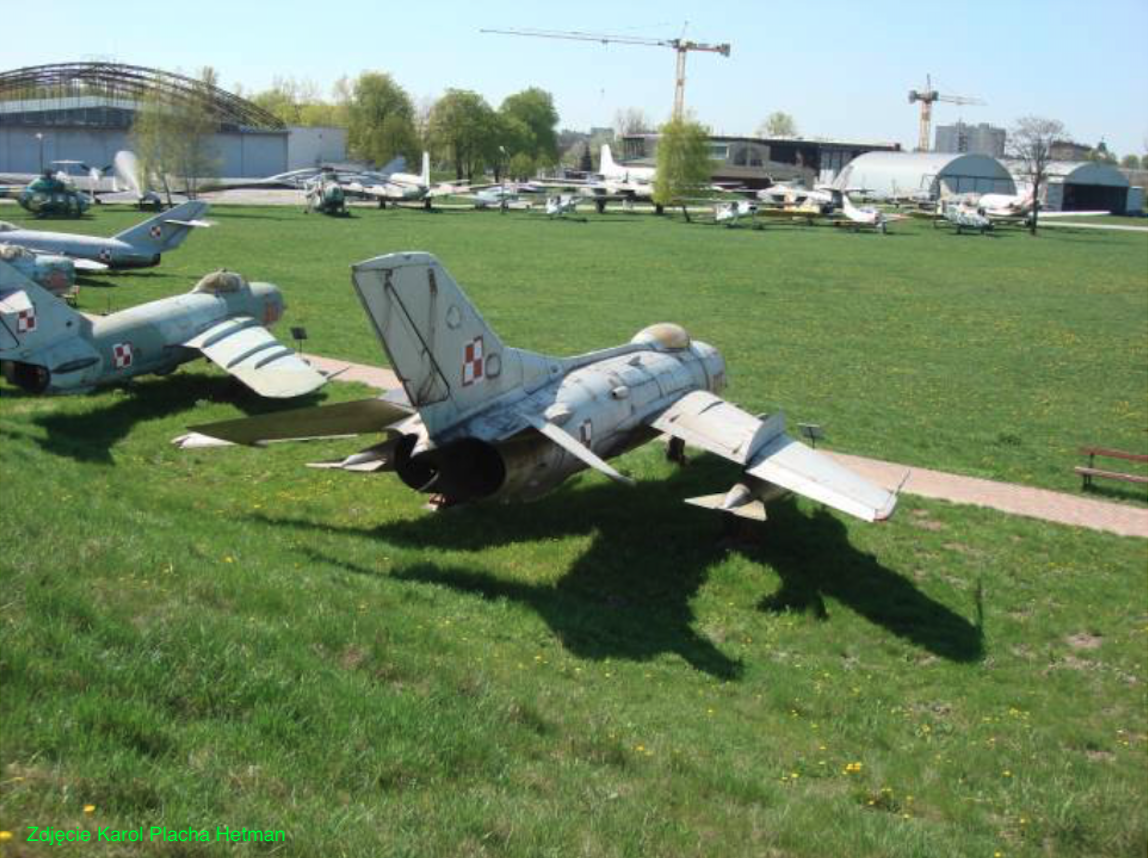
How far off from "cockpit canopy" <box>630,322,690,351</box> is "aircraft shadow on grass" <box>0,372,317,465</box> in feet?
28.1

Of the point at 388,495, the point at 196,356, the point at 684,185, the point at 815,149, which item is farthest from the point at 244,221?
the point at 815,149

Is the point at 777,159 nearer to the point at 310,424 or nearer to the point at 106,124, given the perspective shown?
the point at 106,124

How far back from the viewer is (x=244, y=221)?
251 feet

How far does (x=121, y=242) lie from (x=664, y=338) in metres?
30.0

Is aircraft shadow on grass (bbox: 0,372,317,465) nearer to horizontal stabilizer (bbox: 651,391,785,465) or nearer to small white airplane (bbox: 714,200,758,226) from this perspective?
horizontal stabilizer (bbox: 651,391,785,465)

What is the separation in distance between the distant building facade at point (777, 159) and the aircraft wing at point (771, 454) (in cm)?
14085

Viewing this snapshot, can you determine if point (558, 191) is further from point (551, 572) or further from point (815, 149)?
point (551, 572)

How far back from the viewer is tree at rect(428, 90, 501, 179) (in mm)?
153625

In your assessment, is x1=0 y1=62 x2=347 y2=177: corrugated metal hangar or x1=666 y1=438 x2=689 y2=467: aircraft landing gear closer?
x1=666 y1=438 x2=689 y2=467: aircraft landing gear

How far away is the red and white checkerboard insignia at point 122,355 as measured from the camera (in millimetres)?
23281

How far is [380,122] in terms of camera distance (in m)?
149

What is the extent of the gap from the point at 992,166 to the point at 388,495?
13837 cm

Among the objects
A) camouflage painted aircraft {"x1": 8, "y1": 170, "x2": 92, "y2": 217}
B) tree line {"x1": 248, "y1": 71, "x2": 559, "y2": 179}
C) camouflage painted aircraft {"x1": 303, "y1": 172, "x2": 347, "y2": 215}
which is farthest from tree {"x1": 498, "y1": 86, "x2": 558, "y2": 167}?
camouflage painted aircraft {"x1": 8, "y1": 170, "x2": 92, "y2": 217}

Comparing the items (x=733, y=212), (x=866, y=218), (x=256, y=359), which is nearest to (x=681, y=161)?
(x=733, y=212)
